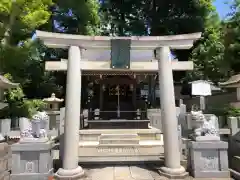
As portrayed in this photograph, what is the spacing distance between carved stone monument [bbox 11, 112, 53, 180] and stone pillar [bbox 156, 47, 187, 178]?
3.17 meters

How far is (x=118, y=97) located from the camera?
1512 centimetres

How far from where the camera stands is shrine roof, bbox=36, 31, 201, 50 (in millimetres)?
5820

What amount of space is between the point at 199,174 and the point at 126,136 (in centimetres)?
589

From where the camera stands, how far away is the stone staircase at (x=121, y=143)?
836cm

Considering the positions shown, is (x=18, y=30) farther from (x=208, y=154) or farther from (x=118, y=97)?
(x=208, y=154)

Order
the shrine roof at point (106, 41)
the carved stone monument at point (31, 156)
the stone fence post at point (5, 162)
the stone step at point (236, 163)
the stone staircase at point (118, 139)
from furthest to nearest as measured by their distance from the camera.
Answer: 1. the stone staircase at point (118, 139)
2. the shrine roof at point (106, 41)
3. the stone step at point (236, 163)
4. the carved stone monument at point (31, 156)
5. the stone fence post at point (5, 162)

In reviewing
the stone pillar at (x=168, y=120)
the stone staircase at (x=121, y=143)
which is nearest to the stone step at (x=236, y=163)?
the stone pillar at (x=168, y=120)

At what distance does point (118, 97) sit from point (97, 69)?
924 centimetres

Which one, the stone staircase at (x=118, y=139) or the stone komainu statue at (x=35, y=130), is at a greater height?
the stone komainu statue at (x=35, y=130)

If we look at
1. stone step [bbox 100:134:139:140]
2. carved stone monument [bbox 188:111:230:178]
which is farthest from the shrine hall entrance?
carved stone monument [bbox 188:111:230:178]

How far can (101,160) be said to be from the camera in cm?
708

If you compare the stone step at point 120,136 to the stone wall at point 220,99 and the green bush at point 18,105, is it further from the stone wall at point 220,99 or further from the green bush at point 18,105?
the stone wall at point 220,99

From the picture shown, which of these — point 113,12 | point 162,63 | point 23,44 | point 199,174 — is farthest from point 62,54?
point 199,174

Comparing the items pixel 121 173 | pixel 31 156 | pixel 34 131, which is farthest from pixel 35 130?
pixel 121 173
